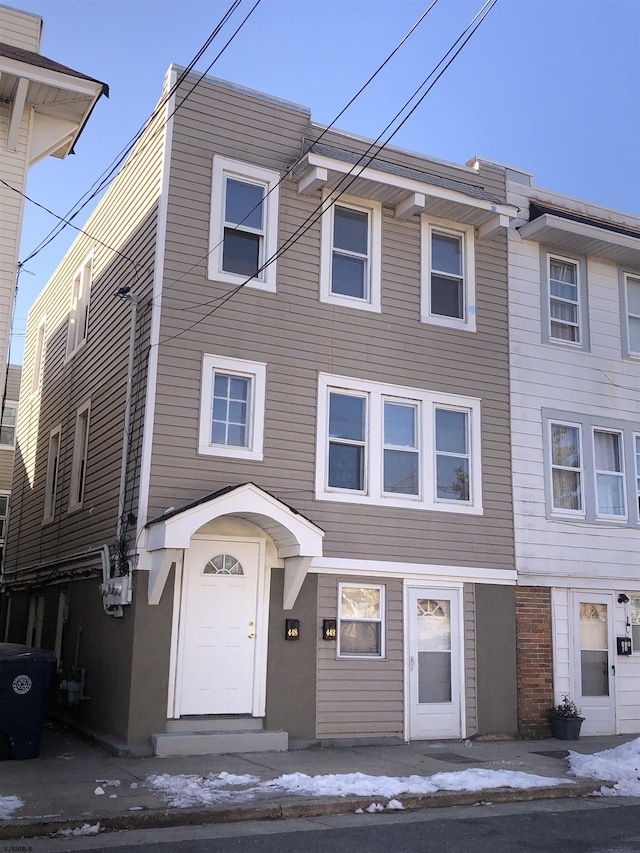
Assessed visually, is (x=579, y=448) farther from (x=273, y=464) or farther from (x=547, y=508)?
(x=273, y=464)

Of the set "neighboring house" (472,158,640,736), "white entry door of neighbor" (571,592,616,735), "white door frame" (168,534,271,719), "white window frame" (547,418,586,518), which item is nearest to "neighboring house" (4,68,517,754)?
"white door frame" (168,534,271,719)

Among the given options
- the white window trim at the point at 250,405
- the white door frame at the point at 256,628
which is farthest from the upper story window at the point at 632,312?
the white door frame at the point at 256,628

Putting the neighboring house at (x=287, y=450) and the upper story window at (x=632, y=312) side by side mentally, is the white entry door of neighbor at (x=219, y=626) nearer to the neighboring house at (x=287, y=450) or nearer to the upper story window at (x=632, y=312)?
the neighboring house at (x=287, y=450)

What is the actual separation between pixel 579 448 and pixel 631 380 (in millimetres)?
1803

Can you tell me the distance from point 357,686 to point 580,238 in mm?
8327

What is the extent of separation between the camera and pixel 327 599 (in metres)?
12.4

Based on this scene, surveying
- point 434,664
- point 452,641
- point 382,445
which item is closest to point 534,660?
point 452,641

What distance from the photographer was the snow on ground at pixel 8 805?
7.43 meters

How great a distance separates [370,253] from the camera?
13820 mm

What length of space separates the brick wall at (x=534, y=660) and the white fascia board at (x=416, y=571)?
49 centimetres

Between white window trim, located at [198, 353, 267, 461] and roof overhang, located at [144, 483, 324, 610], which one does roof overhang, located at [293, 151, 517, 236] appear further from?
roof overhang, located at [144, 483, 324, 610]

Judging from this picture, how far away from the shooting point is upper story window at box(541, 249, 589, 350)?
50.2ft

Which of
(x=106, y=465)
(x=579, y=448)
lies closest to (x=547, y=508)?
(x=579, y=448)

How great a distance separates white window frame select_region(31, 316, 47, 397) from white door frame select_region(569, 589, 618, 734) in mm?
12027
